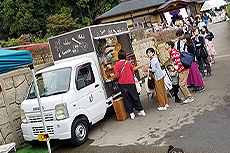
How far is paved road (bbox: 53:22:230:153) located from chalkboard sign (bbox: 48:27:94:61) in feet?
7.65

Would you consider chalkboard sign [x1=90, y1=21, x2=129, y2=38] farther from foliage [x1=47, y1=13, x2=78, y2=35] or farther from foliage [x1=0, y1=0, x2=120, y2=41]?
foliage [x1=0, y1=0, x2=120, y2=41]

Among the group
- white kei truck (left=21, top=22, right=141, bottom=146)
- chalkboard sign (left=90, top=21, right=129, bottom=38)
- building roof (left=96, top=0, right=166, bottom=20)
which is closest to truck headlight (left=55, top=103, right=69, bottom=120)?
white kei truck (left=21, top=22, right=141, bottom=146)

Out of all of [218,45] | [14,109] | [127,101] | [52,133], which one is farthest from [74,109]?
[218,45]

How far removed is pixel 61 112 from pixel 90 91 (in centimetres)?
112

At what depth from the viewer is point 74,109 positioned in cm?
611

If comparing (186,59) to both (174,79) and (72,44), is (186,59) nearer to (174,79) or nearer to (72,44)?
(174,79)

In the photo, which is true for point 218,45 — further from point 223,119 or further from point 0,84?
point 0,84

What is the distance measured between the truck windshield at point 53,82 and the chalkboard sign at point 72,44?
1018mm

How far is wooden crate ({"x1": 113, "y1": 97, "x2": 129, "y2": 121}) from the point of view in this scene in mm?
7230

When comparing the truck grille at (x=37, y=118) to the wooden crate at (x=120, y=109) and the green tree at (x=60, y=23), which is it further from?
the green tree at (x=60, y=23)

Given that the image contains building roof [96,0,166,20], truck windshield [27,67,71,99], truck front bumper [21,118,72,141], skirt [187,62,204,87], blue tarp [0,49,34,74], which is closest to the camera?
blue tarp [0,49,34,74]

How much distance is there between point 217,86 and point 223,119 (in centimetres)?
275

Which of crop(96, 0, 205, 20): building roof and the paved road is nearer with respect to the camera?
the paved road

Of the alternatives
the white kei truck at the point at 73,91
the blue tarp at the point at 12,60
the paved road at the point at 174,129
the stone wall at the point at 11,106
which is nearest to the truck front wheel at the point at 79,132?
the white kei truck at the point at 73,91
